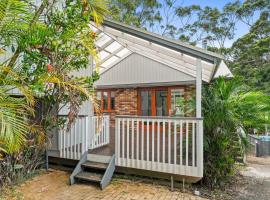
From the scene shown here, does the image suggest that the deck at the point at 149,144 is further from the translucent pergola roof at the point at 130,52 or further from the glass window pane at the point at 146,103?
the glass window pane at the point at 146,103

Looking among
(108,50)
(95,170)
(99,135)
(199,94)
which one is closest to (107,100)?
(108,50)

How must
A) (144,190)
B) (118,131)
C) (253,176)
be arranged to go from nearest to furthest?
1. (144,190)
2. (118,131)
3. (253,176)

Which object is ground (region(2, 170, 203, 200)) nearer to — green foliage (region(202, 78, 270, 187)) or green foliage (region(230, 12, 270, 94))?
green foliage (region(202, 78, 270, 187))

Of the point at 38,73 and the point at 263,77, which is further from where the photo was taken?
the point at 263,77

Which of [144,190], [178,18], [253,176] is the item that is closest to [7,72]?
[144,190]

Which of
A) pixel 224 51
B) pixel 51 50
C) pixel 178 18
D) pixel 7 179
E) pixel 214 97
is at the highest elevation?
pixel 178 18

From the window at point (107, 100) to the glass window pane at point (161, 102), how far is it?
8.24ft

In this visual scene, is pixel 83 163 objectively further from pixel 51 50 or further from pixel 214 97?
pixel 214 97

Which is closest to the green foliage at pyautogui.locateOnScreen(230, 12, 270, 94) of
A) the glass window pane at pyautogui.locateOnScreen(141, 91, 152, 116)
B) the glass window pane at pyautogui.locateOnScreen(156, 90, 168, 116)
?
the glass window pane at pyautogui.locateOnScreen(156, 90, 168, 116)

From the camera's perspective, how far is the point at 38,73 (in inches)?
172

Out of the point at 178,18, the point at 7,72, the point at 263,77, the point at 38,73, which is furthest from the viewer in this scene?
the point at 178,18

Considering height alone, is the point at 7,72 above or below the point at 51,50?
below

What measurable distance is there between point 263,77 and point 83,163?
18257 mm

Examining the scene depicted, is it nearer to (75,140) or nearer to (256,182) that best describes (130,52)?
(75,140)
